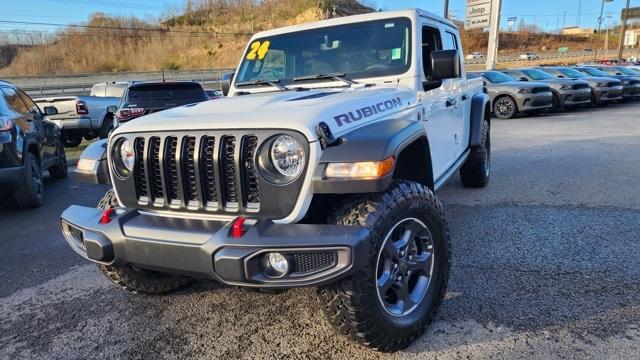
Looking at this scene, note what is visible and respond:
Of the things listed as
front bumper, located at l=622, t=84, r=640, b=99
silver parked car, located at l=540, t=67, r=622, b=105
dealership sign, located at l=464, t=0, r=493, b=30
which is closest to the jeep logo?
silver parked car, located at l=540, t=67, r=622, b=105

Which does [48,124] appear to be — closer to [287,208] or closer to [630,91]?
[287,208]

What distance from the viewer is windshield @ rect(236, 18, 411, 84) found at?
3664 mm

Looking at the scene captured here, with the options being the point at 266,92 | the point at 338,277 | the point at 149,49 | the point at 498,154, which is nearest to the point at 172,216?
the point at 338,277

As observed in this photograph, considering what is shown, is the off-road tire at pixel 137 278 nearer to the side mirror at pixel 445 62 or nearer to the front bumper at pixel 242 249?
the front bumper at pixel 242 249

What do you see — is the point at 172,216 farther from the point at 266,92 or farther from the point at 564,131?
the point at 564,131

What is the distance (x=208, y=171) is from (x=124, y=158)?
64 centimetres

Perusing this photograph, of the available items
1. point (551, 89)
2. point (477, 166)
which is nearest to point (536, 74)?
point (551, 89)

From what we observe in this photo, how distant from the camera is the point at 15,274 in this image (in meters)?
3.81

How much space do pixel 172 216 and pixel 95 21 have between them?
82040 mm

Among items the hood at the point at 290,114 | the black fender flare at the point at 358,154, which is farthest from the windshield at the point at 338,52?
the black fender flare at the point at 358,154

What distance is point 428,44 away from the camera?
3.98 meters

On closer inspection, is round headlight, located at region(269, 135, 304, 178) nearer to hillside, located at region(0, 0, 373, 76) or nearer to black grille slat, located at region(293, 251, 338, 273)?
black grille slat, located at region(293, 251, 338, 273)

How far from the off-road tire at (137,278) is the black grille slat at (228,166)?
2.87 ft

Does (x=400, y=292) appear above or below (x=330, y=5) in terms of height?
below
